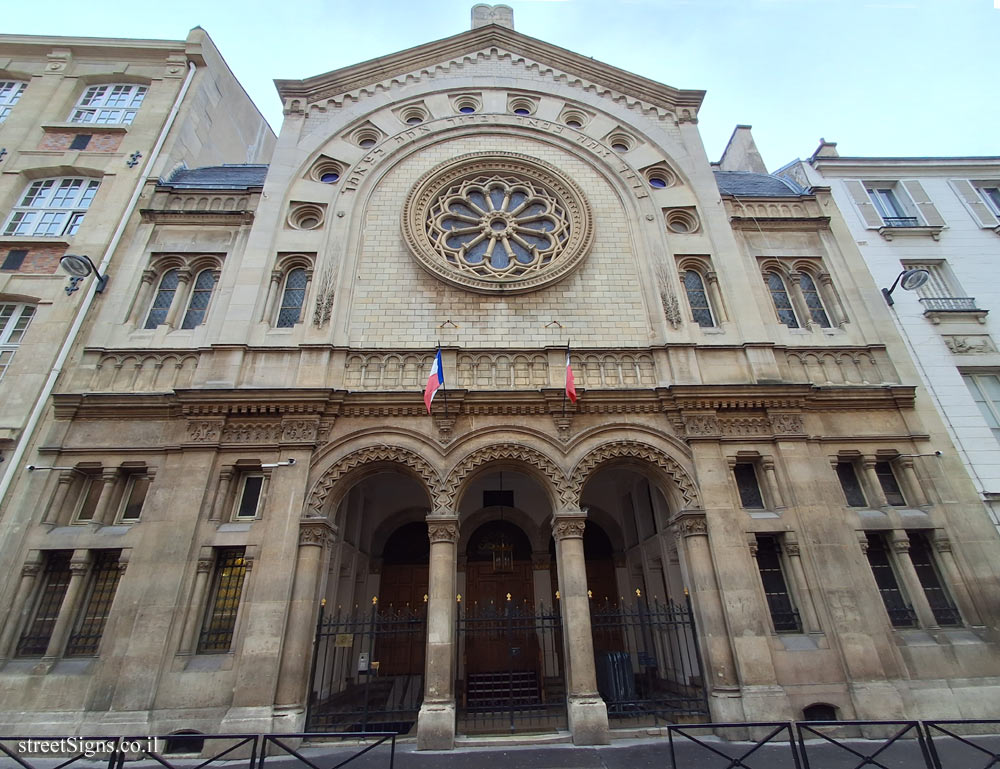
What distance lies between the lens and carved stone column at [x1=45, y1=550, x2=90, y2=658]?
10188 mm

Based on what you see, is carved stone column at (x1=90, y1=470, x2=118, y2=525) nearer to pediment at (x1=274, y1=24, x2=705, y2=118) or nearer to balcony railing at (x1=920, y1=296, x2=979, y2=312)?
pediment at (x1=274, y1=24, x2=705, y2=118)

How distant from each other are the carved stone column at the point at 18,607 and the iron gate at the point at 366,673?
19.8 feet

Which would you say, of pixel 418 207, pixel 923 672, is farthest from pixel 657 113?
pixel 923 672

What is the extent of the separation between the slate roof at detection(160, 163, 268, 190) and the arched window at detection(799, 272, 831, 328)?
57.4 feet

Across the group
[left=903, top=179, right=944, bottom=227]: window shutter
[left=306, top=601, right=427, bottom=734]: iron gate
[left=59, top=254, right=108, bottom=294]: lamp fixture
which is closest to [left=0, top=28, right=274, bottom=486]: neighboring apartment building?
[left=59, top=254, right=108, bottom=294]: lamp fixture

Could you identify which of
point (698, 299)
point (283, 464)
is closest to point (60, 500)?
point (283, 464)

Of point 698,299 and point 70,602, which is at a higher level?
point 698,299

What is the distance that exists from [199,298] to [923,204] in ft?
75.9

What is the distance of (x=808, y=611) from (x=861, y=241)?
1178 cm

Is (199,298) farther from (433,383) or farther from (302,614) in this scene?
(302,614)

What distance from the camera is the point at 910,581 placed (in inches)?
449

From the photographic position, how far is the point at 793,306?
15250 mm

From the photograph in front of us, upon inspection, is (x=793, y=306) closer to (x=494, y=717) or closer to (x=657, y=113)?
(x=657, y=113)

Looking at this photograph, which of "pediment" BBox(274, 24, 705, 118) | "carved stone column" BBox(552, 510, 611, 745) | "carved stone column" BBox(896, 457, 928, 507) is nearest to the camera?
"carved stone column" BBox(552, 510, 611, 745)
